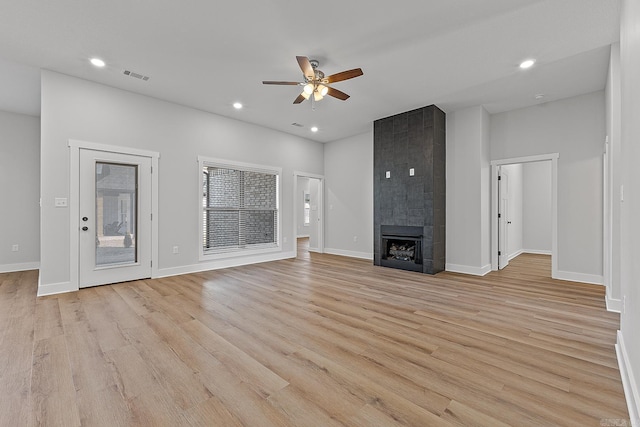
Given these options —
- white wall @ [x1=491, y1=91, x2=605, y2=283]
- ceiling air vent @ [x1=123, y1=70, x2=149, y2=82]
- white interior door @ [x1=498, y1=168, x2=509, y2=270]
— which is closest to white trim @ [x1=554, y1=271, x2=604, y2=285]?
white wall @ [x1=491, y1=91, x2=605, y2=283]

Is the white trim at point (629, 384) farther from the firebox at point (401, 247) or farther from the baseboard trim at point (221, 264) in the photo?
the baseboard trim at point (221, 264)

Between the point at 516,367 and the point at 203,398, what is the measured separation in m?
2.10

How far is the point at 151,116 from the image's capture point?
15.5 ft

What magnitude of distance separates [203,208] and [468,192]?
16.5ft

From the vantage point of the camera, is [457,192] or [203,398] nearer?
[203,398]

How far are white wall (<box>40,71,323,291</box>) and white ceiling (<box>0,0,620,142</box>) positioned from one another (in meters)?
0.33

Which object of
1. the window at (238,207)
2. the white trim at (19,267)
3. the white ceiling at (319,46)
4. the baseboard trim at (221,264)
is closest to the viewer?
→ the white ceiling at (319,46)

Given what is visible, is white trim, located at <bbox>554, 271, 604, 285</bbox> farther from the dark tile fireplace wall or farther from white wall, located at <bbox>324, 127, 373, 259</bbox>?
white wall, located at <bbox>324, 127, 373, 259</bbox>

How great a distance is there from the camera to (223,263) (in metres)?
5.61

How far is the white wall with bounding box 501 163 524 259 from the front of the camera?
6.74 meters

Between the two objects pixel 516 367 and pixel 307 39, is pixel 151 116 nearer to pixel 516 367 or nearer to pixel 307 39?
pixel 307 39

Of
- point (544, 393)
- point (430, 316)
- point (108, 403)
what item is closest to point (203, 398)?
point (108, 403)

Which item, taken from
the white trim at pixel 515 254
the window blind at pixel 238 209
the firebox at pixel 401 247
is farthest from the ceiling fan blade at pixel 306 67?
the white trim at pixel 515 254

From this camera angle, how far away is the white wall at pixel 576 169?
14.2ft
